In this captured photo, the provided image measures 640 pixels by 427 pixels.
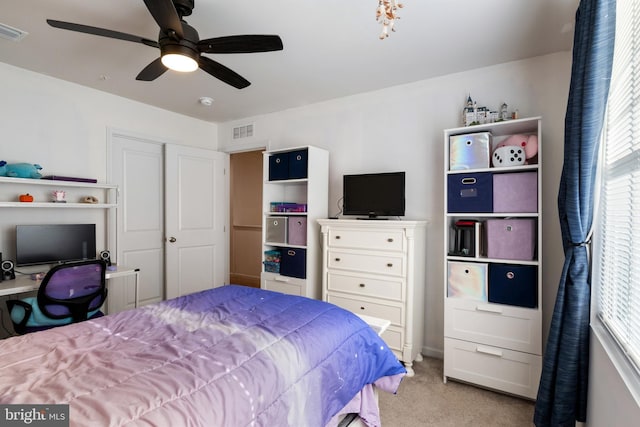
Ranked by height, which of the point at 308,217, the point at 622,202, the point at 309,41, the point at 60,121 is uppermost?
the point at 309,41


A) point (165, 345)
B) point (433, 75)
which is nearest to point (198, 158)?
point (433, 75)

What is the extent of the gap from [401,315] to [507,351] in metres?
0.78

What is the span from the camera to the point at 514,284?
2301 mm

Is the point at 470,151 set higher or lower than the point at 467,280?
higher

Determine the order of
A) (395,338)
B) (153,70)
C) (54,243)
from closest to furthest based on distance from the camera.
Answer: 1. (153,70)
2. (395,338)
3. (54,243)

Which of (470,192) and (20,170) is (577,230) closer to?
(470,192)

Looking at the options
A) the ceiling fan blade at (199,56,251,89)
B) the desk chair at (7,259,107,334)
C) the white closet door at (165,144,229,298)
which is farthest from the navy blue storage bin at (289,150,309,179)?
the desk chair at (7,259,107,334)

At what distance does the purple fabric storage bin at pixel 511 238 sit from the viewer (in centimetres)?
227

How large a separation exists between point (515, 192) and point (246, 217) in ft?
13.8

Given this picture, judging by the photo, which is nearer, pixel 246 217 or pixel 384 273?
pixel 384 273

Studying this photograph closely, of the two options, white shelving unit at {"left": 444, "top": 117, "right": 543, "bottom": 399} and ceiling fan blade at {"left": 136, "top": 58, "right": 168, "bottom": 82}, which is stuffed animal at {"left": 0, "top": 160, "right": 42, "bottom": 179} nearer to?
ceiling fan blade at {"left": 136, "top": 58, "right": 168, "bottom": 82}

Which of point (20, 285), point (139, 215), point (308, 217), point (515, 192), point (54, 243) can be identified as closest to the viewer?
point (515, 192)

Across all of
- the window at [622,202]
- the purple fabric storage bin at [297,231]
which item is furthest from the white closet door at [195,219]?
the window at [622,202]

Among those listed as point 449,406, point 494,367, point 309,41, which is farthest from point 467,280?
point 309,41
